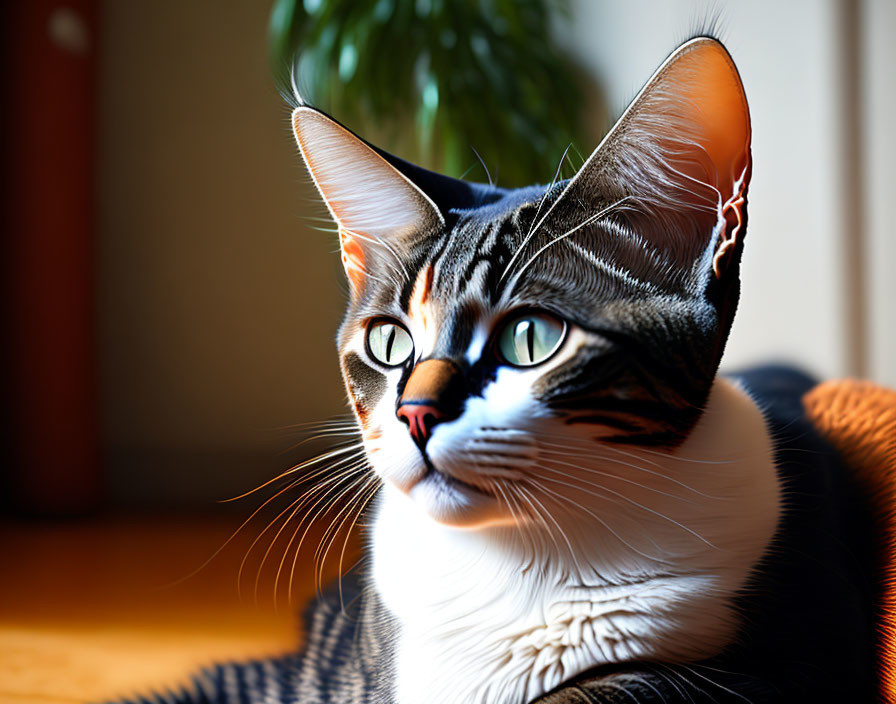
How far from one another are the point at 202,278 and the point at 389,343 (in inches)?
69.6

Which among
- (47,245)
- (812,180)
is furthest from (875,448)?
(47,245)

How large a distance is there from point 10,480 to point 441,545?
A: 5.74ft

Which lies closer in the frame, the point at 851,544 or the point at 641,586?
the point at 641,586

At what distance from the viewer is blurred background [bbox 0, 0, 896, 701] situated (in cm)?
156

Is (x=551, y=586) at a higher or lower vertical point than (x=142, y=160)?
higher

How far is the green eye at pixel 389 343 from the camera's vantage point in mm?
587

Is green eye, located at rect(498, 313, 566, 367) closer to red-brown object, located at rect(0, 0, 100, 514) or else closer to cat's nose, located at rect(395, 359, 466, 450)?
cat's nose, located at rect(395, 359, 466, 450)

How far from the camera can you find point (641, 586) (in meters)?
0.51

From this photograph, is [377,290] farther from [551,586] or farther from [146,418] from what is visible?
[146,418]

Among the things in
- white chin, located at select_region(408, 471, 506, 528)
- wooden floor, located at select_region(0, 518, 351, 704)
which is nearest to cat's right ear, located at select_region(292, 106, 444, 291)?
white chin, located at select_region(408, 471, 506, 528)

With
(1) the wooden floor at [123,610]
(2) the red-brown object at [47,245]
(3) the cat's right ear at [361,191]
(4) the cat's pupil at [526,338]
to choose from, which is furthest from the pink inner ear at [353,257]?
(2) the red-brown object at [47,245]

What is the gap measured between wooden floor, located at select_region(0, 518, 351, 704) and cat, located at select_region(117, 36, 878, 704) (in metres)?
0.42

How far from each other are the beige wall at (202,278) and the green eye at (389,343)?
5.30ft

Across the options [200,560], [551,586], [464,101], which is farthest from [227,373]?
[551,586]
